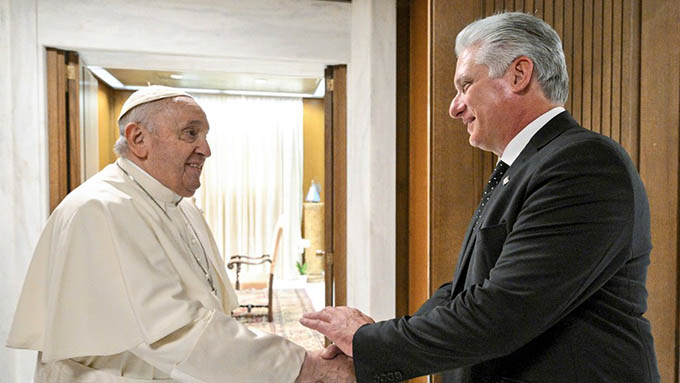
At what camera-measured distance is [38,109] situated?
3131mm

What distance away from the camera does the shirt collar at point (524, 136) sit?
119cm

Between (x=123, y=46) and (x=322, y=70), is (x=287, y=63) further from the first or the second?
(x=123, y=46)

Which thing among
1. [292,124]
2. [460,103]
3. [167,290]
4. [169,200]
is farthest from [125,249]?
[292,124]

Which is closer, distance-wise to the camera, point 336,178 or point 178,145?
point 178,145

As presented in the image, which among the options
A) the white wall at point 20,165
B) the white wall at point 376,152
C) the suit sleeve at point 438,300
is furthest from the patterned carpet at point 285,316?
the suit sleeve at point 438,300

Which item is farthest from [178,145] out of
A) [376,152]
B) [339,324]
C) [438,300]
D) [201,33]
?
[201,33]

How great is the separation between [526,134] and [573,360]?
1.76 ft

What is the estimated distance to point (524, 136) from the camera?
1213 mm

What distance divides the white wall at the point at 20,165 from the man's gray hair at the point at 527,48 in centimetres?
302

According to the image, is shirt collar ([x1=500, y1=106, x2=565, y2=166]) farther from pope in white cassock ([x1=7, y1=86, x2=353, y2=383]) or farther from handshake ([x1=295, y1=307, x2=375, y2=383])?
pope in white cassock ([x1=7, y1=86, x2=353, y2=383])

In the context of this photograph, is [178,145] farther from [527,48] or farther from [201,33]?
[201,33]

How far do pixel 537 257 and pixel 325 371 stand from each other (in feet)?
3.21

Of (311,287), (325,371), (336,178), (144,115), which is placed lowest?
(311,287)

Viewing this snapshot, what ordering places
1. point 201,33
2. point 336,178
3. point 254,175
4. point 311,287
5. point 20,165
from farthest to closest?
1. point 254,175
2. point 311,287
3. point 336,178
4. point 201,33
5. point 20,165
